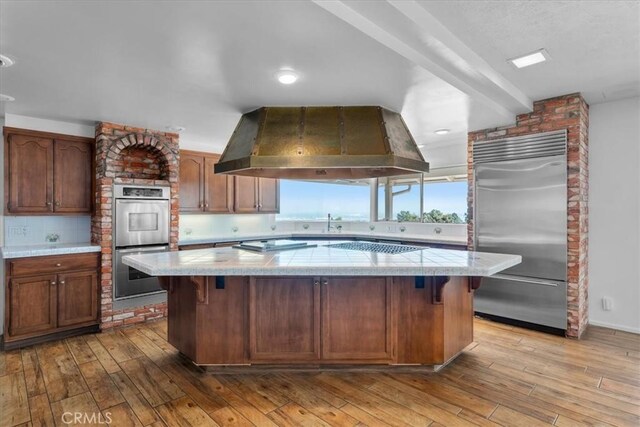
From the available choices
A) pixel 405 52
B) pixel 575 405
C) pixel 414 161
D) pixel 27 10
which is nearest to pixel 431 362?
pixel 575 405

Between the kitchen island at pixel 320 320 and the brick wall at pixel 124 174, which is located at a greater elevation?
the brick wall at pixel 124 174

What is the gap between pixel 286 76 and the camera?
106 inches

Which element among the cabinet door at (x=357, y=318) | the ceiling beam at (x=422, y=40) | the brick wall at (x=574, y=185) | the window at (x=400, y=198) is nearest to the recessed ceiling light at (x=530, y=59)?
the ceiling beam at (x=422, y=40)

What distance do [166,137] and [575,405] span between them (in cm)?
486

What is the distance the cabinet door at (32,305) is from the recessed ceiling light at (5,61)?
2072 millimetres

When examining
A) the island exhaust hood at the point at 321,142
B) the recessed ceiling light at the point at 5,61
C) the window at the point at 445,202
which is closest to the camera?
the recessed ceiling light at the point at 5,61

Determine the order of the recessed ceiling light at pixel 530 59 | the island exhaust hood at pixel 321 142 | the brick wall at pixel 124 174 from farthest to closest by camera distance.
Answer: the brick wall at pixel 124 174 → the island exhaust hood at pixel 321 142 → the recessed ceiling light at pixel 530 59

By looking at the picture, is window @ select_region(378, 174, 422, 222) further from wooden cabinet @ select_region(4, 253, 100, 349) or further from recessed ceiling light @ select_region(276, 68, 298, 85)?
wooden cabinet @ select_region(4, 253, 100, 349)

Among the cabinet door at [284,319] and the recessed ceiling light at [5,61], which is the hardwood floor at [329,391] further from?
the recessed ceiling light at [5,61]

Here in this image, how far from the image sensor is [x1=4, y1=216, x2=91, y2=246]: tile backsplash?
3854 millimetres

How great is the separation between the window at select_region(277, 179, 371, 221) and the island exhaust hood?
2.93 metres

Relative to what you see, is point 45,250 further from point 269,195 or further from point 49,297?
point 269,195

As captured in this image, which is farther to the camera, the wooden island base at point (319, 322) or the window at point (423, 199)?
the window at point (423, 199)

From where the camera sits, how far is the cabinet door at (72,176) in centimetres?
391
